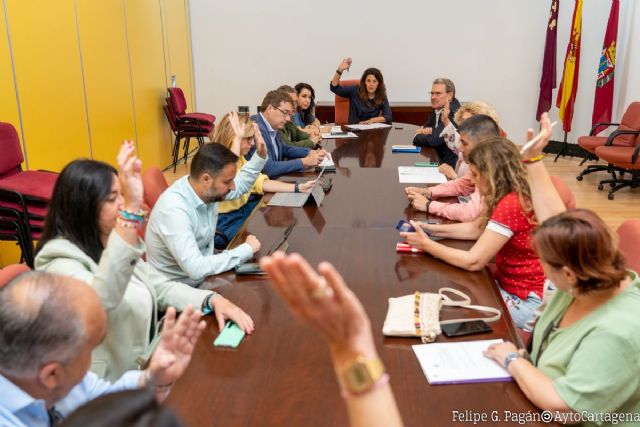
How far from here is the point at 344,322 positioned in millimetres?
784

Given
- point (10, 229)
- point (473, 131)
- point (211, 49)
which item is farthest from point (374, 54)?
point (10, 229)

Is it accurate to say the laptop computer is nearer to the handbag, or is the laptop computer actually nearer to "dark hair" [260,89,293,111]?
"dark hair" [260,89,293,111]

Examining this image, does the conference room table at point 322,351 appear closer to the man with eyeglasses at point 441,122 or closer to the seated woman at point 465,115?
the seated woman at point 465,115

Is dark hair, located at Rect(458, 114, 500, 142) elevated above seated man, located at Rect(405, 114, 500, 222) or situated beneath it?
elevated above

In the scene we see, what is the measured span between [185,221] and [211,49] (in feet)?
22.4

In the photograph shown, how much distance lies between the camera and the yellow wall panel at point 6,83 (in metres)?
4.05

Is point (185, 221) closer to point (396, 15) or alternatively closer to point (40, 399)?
point (40, 399)

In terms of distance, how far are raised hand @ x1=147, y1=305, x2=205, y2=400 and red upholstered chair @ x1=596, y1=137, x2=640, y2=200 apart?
5646mm

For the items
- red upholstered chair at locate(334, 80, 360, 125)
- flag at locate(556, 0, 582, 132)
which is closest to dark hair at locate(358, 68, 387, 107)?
red upholstered chair at locate(334, 80, 360, 125)

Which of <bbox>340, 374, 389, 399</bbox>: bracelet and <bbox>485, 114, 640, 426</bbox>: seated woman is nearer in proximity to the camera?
<bbox>340, 374, 389, 399</bbox>: bracelet

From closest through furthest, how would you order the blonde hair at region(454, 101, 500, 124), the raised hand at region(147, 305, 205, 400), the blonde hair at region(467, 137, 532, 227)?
the raised hand at region(147, 305, 205, 400) → the blonde hair at region(467, 137, 532, 227) → the blonde hair at region(454, 101, 500, 124)

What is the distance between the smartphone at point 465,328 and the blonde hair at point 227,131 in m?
1.90

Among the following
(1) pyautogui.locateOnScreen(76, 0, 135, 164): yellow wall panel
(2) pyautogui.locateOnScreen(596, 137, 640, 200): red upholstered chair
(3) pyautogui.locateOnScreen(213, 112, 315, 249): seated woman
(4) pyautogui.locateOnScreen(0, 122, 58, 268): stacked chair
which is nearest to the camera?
(3) pyautogui.locateOnScreen(213, 112, 315, 249): seated woman

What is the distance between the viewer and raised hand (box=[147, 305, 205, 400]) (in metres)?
1.35
